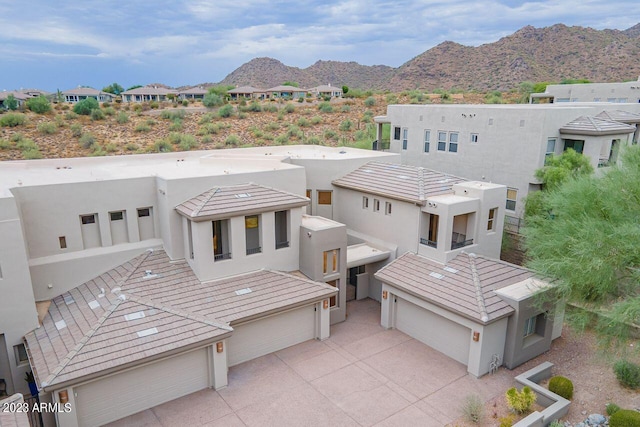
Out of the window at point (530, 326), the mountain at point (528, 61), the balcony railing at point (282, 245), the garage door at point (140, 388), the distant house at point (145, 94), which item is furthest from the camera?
the distant house at point (145, 94)

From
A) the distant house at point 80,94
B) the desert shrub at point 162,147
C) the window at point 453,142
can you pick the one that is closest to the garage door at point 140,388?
the window at point 453,142

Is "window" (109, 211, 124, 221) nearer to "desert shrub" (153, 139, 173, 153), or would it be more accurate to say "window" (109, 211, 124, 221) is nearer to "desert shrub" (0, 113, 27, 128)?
"desert shrub" (153, 139, 173, 153)

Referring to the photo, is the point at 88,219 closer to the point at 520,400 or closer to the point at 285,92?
the point at 520,400

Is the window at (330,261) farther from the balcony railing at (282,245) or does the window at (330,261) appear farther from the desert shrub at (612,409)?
the desert shrub at (612,409)

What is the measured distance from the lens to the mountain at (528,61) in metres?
75.3

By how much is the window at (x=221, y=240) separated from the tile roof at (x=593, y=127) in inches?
744

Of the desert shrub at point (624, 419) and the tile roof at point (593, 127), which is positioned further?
the tile roof at point (593, 127)

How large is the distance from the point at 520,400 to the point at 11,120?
2118 inches

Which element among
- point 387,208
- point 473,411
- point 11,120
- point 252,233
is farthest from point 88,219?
point 11,120

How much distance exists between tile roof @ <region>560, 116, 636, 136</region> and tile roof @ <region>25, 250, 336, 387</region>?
16.4m

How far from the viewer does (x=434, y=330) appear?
16.6m

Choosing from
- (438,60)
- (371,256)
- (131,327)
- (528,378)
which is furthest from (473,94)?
(131,327)

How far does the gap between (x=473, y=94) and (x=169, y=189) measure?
6540 cm

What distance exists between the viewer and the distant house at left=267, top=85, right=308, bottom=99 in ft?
264
